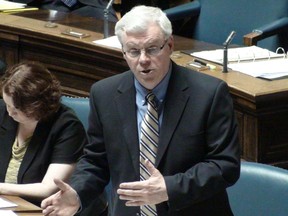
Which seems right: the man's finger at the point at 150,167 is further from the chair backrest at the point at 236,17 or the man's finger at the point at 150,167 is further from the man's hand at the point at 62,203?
the chair backrest at the point at 236,17

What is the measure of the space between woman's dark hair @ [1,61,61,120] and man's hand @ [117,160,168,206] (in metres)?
0.83

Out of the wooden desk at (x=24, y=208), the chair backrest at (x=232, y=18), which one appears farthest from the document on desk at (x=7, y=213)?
the chair backrest at (x=232, y=18)

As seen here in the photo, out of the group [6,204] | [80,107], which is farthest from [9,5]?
[6,204]

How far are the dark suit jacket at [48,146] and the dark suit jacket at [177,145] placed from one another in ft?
1.62

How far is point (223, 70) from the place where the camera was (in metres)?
3.65

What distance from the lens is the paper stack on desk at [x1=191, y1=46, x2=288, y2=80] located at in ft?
11.7

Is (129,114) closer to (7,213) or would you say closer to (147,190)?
(147,190)

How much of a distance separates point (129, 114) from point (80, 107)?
0.83m

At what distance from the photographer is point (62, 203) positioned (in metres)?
2.25

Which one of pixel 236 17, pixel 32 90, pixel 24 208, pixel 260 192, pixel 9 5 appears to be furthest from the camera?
pixel 9 5

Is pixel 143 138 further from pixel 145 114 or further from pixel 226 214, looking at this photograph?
pixel 226 214

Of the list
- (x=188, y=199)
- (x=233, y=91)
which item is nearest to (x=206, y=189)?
(x=188, y=199)

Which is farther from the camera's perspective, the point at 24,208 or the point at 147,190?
the point at 24,208

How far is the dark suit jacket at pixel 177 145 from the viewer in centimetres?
216
